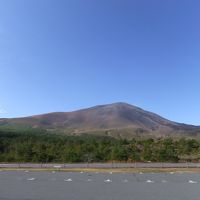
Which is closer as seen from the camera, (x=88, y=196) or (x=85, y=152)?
(x=88, y=196)

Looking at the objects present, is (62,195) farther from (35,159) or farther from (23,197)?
(35,159)

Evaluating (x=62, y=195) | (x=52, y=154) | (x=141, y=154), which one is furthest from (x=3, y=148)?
(x=62, y=195)

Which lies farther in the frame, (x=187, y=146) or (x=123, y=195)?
(x=187, y=146)

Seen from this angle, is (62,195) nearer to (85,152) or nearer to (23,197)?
(23,197)

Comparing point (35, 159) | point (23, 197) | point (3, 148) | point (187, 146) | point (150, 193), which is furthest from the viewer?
point (3, 148)

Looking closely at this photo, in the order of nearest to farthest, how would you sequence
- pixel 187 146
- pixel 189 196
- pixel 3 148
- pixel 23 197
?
pixel 23 197
pixel 189 196
pixel 187 146
pixel 3 148

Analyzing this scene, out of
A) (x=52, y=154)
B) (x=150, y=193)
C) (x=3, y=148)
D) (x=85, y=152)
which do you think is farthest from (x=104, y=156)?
(x=150, y=193)

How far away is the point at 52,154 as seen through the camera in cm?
4512

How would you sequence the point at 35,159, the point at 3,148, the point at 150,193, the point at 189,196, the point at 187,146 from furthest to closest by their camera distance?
the point at 3,148
the point at 187,146
the point at 35,159
the point at 150,193
the point at 189,196

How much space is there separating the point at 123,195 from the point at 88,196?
128 cm

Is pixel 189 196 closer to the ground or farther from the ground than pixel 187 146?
closer to the ground

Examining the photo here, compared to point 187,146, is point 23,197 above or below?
below

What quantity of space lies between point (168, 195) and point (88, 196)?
2.84 meters

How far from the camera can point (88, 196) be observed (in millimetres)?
10938
